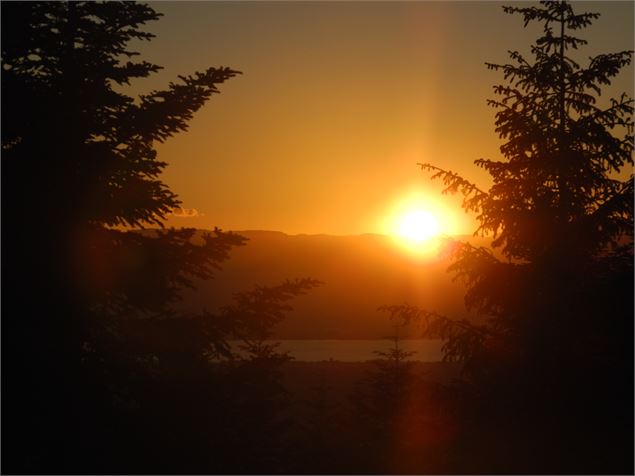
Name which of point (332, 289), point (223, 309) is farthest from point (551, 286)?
point (332, 289)

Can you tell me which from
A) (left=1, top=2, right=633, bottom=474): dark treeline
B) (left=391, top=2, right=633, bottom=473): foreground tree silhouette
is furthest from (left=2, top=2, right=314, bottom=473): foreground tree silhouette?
(left=391, top=2, right=633, bottom=473): foreground tree silhouette

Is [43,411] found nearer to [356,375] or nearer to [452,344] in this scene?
[452,344]

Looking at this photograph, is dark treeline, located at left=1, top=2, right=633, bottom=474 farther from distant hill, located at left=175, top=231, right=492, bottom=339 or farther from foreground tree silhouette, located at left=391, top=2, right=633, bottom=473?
distant hill, located at left=175, top=231, right=492, bottom=339

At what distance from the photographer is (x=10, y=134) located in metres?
13.8

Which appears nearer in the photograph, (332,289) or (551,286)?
(551,286)

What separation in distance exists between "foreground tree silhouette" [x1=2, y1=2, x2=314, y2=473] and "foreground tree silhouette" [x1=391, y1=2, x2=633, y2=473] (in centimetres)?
543

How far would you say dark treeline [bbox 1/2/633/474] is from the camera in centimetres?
1287

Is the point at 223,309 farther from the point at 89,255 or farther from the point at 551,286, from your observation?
the point at 551,286

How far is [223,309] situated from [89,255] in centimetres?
252

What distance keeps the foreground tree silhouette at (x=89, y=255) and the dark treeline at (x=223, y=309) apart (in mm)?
33

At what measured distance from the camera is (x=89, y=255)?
13617 millimetres

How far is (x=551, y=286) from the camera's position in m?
17.0

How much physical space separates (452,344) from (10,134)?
32.6 ft

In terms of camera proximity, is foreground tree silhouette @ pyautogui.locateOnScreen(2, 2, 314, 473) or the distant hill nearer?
foreground tree silhouette @ pyautogui.locateOnScreen(2, 2, 314, 473)
